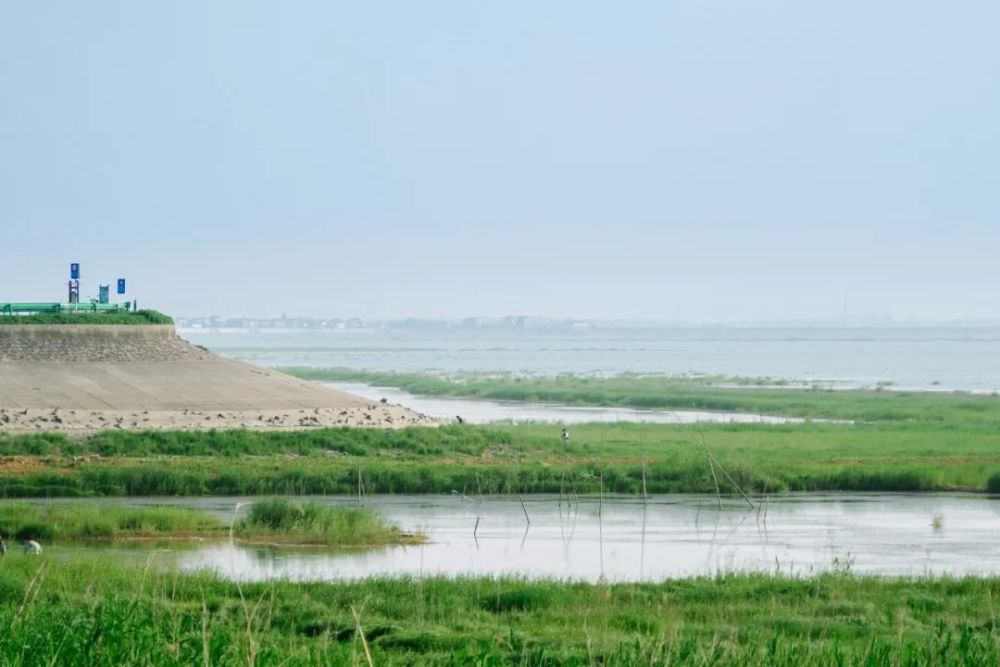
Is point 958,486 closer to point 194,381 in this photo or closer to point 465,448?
point 465,448

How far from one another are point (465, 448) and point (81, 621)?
3336 cm

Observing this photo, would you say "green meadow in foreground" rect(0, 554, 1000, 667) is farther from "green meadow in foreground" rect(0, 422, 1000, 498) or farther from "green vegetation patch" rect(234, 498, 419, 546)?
"green meadow in foreground" rect(0, 422, 1000, 498)

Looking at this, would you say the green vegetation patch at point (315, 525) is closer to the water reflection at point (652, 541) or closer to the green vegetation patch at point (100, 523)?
the green vegetation patch at point (100, 523)

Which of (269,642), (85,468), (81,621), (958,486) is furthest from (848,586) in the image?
(85,468)

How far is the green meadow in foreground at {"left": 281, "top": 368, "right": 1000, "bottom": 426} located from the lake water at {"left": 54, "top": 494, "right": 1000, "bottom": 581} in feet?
70.0

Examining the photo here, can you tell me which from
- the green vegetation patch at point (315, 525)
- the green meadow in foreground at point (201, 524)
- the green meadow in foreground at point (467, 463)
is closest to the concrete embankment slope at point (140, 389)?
the green meadow in foreground at point (467, 463)

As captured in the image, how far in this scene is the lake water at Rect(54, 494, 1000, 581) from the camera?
83.4 feet

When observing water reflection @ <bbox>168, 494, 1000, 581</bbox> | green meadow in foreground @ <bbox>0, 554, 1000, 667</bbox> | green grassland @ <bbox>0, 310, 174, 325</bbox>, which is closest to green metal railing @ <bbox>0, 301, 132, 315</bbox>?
green grassland @ <bbox>0, 310, 174, 325</bbox>

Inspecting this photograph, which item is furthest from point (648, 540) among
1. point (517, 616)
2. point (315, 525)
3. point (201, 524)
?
point (517, 616)

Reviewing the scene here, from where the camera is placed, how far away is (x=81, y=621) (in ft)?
40.1

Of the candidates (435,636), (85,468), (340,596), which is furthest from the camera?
(85,468)

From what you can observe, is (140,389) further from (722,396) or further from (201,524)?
(722,396)

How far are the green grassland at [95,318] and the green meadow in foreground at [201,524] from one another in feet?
77.6

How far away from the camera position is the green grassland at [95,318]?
5372 centimetres
